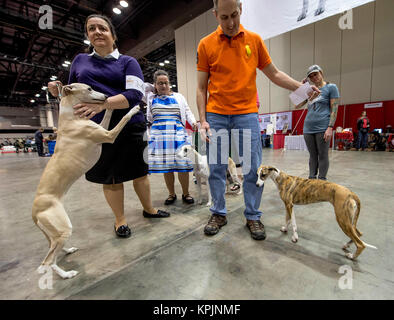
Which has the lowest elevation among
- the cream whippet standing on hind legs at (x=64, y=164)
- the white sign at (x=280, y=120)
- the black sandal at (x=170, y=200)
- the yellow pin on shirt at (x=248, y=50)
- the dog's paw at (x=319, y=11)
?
the black sandal at (x=170, y=200)

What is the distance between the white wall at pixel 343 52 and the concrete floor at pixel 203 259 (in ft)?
25.9

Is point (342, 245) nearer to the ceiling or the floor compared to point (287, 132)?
nearer to the floor

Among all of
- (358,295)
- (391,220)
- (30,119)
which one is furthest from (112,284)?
(30,119)

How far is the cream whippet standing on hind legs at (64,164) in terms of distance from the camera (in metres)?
1.01

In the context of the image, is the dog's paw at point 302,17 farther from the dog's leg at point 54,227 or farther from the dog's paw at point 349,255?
the dog's leg at point 54,227

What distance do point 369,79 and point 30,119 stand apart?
35051 millimetres

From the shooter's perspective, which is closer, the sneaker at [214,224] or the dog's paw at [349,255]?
the dog's paw at [349,255]

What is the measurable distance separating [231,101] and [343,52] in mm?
9370

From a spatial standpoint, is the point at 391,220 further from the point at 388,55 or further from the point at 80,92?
the point at 388,55

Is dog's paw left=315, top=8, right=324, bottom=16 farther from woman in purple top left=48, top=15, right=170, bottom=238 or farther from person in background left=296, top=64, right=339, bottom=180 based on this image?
woman in purple top left=48, top=15, right=170, bottom=238

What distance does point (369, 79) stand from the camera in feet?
24.3

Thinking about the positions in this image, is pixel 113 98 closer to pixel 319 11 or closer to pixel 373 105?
pixel 319 11

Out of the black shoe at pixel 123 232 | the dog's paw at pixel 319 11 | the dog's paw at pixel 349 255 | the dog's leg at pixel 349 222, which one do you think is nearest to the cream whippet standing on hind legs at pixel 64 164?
the black shoe at pixel 123 232

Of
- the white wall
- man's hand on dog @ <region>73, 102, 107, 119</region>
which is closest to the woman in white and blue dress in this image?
man's hand on dog @ <region>73, 102, 107, 119</region>
